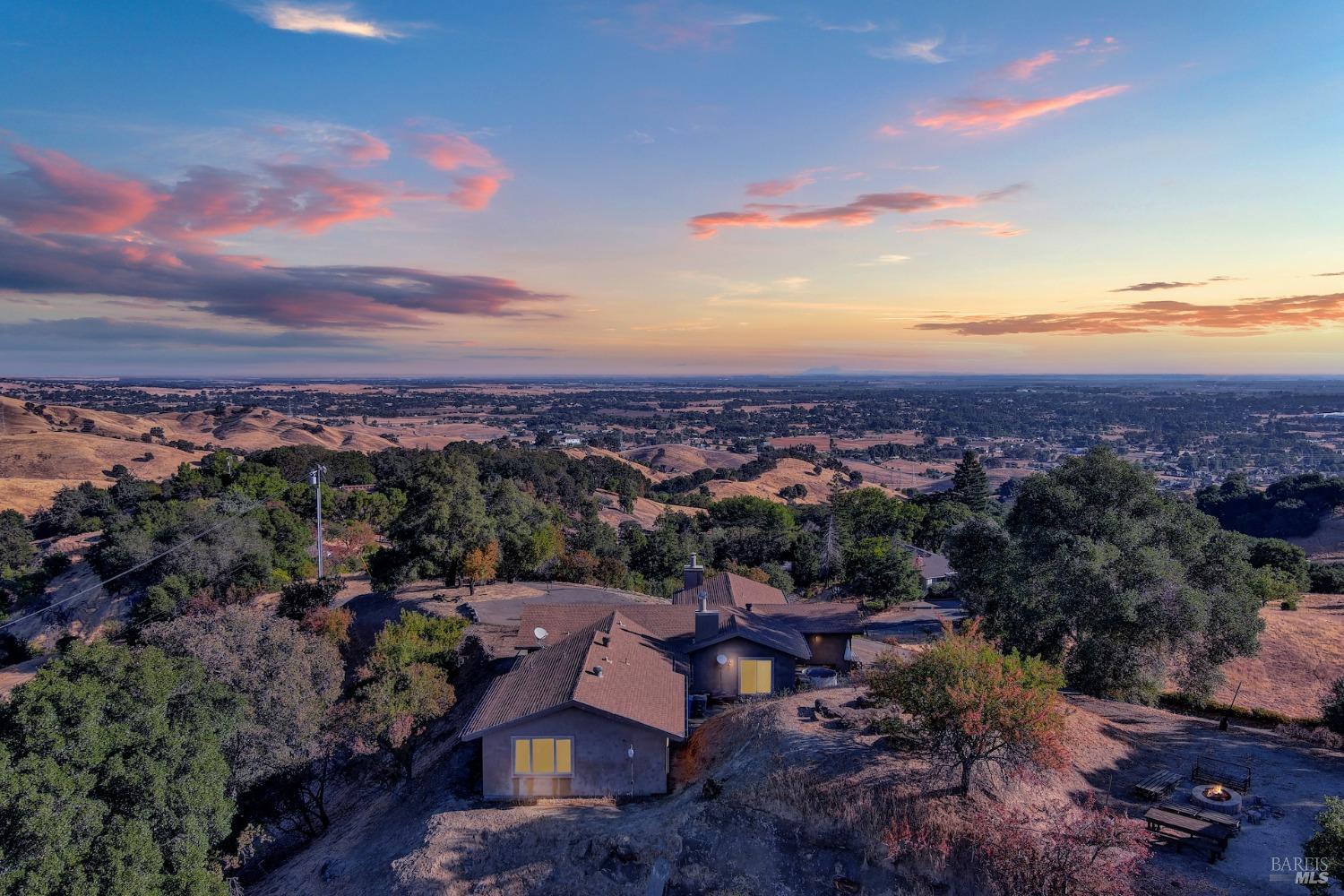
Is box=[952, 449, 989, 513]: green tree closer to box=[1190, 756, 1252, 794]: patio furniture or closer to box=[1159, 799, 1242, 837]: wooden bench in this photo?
box=[1190, 756, 1252, 794]: patio furniture

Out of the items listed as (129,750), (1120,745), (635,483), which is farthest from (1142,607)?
(635,483)

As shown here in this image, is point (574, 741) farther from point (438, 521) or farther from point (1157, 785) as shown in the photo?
point (438, 521)

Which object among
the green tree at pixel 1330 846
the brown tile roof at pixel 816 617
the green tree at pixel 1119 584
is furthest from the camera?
the brown tile roof at pixel 816 617

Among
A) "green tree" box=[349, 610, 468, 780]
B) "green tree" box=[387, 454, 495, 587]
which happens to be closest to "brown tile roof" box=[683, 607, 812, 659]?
"green tree" box=[349, 610, 468, 780]

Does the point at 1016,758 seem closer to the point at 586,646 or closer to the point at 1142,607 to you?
the point at 1142,607

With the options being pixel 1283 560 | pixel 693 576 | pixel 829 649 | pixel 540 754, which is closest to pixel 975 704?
pixel 540 754

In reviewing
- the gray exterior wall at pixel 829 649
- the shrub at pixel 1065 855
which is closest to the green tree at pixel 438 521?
the gray exterior wall at pixel 829 649

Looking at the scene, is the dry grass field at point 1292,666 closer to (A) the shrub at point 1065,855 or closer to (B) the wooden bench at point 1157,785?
(B) the wooden bench at point 1157,785
